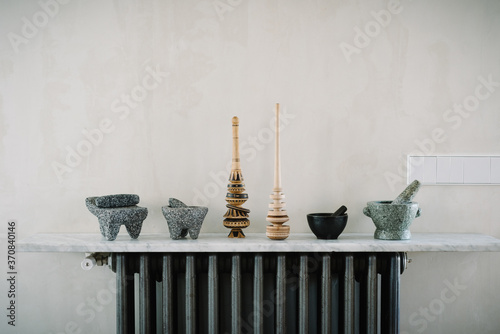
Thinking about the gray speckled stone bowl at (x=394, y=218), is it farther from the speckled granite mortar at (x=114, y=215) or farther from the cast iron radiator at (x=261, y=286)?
the speckled granite mortar at (x=114, y=215)

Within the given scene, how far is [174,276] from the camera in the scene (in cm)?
123

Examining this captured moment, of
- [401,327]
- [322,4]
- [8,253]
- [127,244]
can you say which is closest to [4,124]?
[8,253]

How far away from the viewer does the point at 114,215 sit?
1.16 meters

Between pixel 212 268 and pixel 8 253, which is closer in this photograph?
pixel 212 268

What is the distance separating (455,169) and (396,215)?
15.3 inches

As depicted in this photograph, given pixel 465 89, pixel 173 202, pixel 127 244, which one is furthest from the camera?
pixel 465 89

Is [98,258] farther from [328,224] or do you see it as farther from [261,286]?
[328,224]

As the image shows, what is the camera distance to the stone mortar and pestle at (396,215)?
117cm

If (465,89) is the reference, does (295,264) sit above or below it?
below

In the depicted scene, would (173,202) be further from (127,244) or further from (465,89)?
(465,89)

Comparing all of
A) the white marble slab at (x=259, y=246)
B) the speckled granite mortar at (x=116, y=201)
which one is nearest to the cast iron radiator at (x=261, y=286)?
the white marble slab at (x=259, y=246)

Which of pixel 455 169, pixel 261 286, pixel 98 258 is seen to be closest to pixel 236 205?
pixel 261 286

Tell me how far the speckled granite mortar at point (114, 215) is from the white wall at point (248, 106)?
6.3 inches

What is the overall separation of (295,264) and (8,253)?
1080 mm
